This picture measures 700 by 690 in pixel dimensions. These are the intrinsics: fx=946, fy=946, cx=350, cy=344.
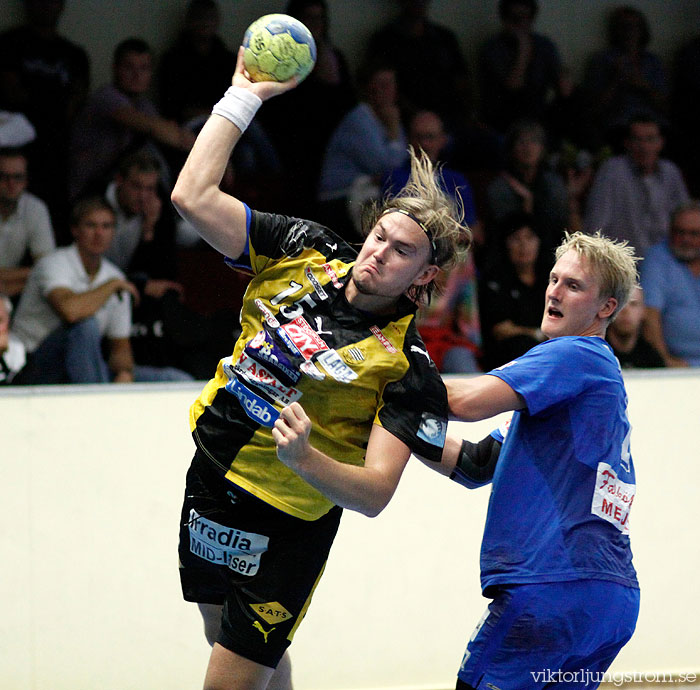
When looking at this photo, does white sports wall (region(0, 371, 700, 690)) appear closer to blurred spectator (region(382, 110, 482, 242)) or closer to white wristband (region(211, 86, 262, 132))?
blurred spectator (region(382, 110, 482, 242))

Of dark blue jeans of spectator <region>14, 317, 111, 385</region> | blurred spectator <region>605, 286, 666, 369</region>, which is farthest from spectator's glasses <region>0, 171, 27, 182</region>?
blurred spectator <region>605, 286, 666, 369</region>

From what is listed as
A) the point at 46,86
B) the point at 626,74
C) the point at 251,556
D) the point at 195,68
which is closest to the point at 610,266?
the point at 251,556

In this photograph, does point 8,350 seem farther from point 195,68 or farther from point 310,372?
point 310,372

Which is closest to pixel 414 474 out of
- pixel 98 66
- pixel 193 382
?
pixel 193 382

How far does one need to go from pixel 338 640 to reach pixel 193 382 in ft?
→ 3.88

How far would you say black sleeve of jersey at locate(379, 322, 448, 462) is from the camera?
2.15 m

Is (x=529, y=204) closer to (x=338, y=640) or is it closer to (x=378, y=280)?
(x=338, y=640)

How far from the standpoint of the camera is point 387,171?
15.7 feet

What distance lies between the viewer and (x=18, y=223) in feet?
13.6

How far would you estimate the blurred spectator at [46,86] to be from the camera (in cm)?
429

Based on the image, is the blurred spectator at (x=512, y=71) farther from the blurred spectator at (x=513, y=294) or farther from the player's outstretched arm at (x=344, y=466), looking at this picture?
the player's outstretched arm at (x=344, y=466)

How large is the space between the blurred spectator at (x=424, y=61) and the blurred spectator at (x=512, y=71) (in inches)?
5.8

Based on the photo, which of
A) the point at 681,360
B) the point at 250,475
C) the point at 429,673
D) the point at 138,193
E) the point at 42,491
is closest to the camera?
Answer: the point at 250,475

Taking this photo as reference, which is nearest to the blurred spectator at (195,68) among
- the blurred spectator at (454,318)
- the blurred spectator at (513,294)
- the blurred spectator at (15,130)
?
the blurred spectator at (15,130)
